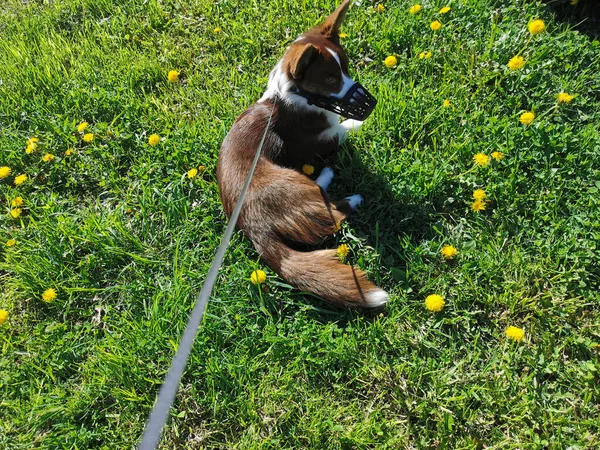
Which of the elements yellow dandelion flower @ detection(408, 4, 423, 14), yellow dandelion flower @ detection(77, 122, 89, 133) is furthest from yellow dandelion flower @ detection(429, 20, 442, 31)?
yellow dandelion flower @ detection(77, 122, 89, 133)

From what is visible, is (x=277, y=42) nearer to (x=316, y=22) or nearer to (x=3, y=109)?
(x=316, y=22)

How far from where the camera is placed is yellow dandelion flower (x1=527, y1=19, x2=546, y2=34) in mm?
2510

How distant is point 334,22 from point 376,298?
65.3 inches

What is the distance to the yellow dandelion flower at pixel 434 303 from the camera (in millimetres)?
2047

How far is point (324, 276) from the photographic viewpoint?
2.10m

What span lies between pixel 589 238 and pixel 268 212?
1616mm

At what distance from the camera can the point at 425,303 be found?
6.88ft

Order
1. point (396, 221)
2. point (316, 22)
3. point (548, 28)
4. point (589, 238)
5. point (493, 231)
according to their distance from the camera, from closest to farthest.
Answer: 1. point (589, 238)
2. point (493, 231)
3. point (396, 221)
4. point (548, 28)
5. point (316, 22)

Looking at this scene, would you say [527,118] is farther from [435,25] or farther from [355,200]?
[355,200]

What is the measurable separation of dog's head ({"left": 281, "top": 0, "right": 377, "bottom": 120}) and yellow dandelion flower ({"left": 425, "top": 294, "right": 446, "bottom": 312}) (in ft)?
3.48

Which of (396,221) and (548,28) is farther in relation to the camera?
(548,28)

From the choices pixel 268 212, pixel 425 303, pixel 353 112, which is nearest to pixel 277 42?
pixel 353 112

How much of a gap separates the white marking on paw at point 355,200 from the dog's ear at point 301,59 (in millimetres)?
754

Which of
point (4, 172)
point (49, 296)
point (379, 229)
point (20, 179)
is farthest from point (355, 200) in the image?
point (4, 172)
